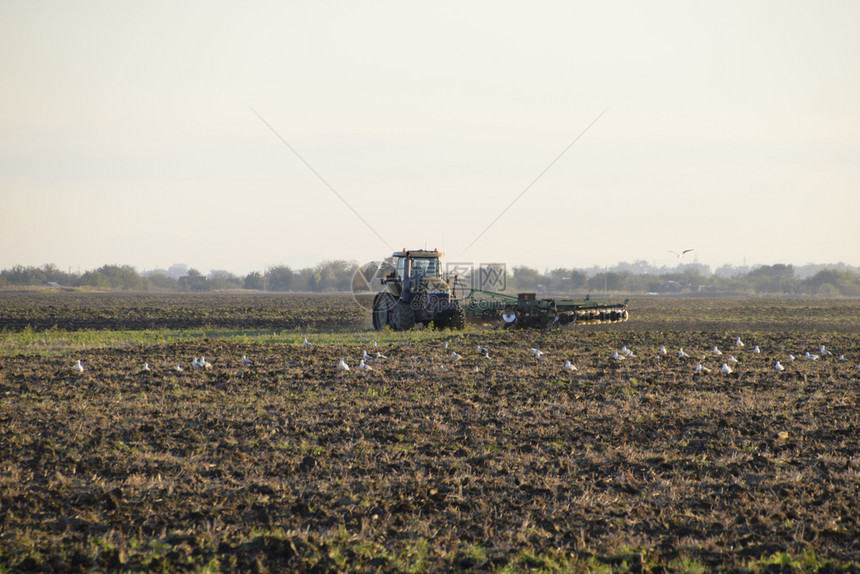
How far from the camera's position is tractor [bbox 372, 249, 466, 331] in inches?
993

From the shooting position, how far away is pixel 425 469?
8562 mm

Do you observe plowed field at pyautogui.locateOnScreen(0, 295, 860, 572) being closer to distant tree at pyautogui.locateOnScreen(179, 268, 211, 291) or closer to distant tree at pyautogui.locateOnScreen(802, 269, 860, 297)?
distant tree at pyautogui.locateOnScreen(802, 269, 860, 297)

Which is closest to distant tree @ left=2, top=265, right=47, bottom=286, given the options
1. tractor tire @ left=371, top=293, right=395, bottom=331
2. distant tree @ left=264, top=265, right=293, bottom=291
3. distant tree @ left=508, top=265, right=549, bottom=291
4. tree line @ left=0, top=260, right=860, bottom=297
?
tree line @ left=0, top=260, right=860, bottom=297

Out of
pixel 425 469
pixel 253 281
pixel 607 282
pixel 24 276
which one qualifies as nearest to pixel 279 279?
pixel 253 281

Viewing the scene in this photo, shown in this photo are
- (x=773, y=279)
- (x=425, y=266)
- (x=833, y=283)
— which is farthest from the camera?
(x=773, y=279)

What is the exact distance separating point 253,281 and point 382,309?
399 feet

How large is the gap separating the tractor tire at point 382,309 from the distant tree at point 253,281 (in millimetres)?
118432

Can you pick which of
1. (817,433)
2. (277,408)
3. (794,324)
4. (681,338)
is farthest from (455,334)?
(794,324)

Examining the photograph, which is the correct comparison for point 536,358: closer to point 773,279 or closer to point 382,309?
point 382,309

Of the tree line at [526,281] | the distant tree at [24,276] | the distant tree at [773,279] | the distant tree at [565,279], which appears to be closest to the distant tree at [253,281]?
the tree line at [526,281]

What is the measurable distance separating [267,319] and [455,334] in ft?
46.2

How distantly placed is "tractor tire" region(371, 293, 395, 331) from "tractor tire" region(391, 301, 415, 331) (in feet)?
1.92

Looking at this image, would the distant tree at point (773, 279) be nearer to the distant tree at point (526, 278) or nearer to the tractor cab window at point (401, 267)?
the distant tree at point (526, 278)

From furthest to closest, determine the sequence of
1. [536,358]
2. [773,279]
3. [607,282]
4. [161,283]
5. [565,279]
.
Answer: [565,279] → [607,282] → [161,283] → [773,279] → [536,358]
